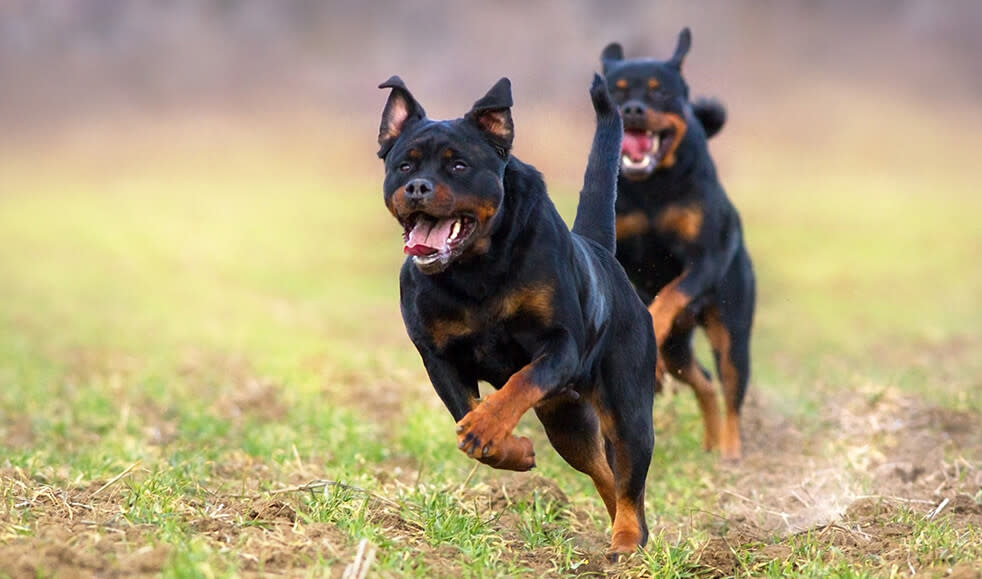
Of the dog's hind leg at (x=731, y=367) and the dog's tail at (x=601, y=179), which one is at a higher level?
the dog's tail at (x=601, y=179)

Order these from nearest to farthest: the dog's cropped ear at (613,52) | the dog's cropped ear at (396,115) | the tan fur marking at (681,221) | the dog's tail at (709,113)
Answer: the dog's cropped ear at (396,115) → the tan fur marking at (681,221) → the dog's tail at (709,113) → the dog's cropped ear at (613,52)

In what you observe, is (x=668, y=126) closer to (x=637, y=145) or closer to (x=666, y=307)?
(x=637, y=145)

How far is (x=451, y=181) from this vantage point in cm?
461

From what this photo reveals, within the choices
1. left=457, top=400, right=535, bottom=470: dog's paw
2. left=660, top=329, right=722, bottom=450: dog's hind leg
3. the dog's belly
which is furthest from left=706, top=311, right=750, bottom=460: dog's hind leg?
left=457, top=400, right=535, bottom=470: dog's paw

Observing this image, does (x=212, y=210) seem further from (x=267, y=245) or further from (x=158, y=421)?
(x=158, y=421)

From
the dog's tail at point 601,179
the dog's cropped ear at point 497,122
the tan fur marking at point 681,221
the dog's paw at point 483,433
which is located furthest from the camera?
the tan fur marking at point 681,221

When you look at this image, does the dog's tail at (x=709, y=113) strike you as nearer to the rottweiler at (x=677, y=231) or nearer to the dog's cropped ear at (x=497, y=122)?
the rottweiler at (x=677, y=231)

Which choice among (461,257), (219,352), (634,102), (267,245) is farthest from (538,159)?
(267,245)

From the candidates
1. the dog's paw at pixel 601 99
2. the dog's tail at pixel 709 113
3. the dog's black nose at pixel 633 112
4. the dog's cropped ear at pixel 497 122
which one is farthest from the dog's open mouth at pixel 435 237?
the dog's tail at pixel 709 113

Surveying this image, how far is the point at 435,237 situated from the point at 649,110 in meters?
2.89

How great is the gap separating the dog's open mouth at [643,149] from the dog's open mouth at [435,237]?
2.64 meters

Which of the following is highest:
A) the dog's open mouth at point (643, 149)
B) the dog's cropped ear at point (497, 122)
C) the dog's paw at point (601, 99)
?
the dog's cropped ear at point (497, 122)

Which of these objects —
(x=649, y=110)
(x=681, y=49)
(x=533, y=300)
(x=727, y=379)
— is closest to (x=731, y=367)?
(x=727, y=379)

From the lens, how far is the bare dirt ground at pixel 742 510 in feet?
13.3
